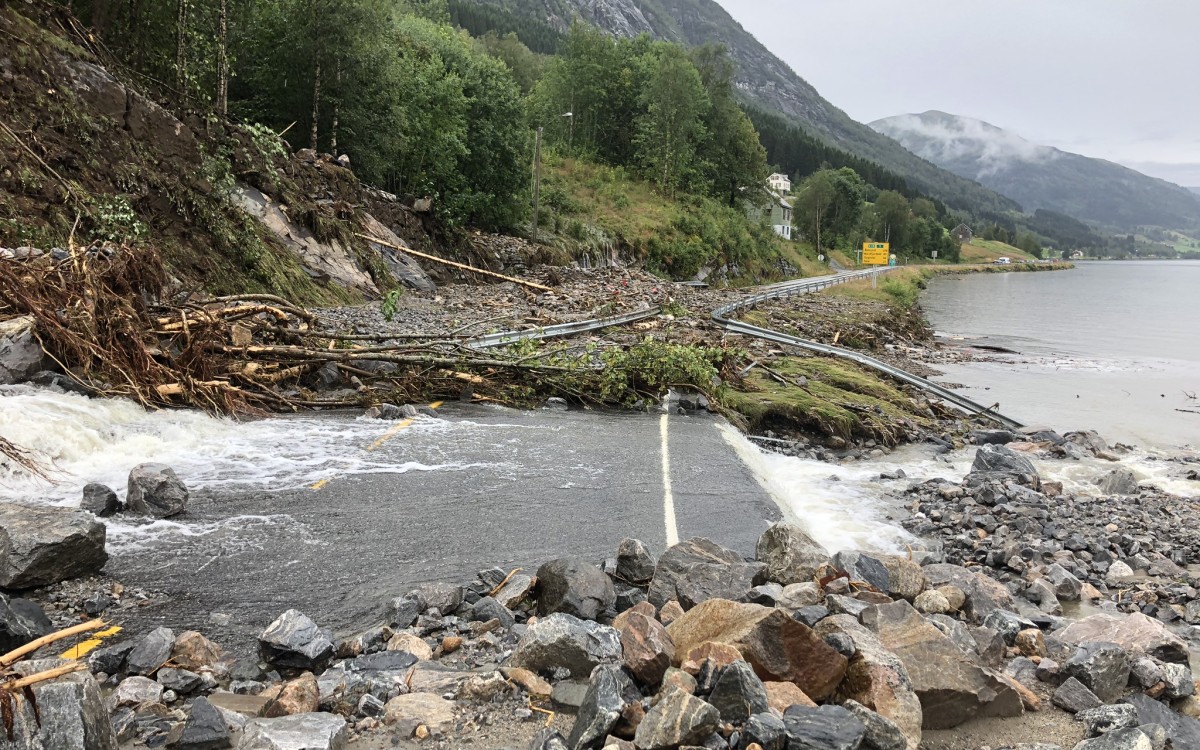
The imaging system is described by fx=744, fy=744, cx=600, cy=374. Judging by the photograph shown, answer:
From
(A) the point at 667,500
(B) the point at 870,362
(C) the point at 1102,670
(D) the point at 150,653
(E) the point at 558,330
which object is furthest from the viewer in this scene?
(B) the point at 870,362

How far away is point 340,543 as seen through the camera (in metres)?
6.37

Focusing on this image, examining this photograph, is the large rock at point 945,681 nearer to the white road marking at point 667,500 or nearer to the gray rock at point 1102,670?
the gray rock at point 1102,670

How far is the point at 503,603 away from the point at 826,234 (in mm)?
112071

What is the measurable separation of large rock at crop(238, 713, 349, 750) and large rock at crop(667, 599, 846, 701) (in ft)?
5.82

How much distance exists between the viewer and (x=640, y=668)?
3.93 meters

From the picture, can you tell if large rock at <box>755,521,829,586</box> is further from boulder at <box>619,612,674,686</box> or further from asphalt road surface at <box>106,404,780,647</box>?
boulder at <box>619,612,674,686</box>

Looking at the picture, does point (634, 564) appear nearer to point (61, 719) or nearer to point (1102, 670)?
point (1102, 670)

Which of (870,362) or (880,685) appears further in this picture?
(870,362)

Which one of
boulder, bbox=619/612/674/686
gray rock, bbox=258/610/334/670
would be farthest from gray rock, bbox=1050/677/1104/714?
gray rock, bbox=258/610/334/670

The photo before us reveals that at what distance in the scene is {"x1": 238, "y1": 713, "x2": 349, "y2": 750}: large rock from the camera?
321 cm

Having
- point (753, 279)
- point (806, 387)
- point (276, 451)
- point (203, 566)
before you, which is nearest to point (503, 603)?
point (203, 566)

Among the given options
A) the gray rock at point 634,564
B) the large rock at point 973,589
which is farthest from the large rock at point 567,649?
the large rock at point 973,589

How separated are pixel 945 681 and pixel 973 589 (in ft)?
7.93

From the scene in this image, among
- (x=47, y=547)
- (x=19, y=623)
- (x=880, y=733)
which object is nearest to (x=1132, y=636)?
(x=880, y=733)
